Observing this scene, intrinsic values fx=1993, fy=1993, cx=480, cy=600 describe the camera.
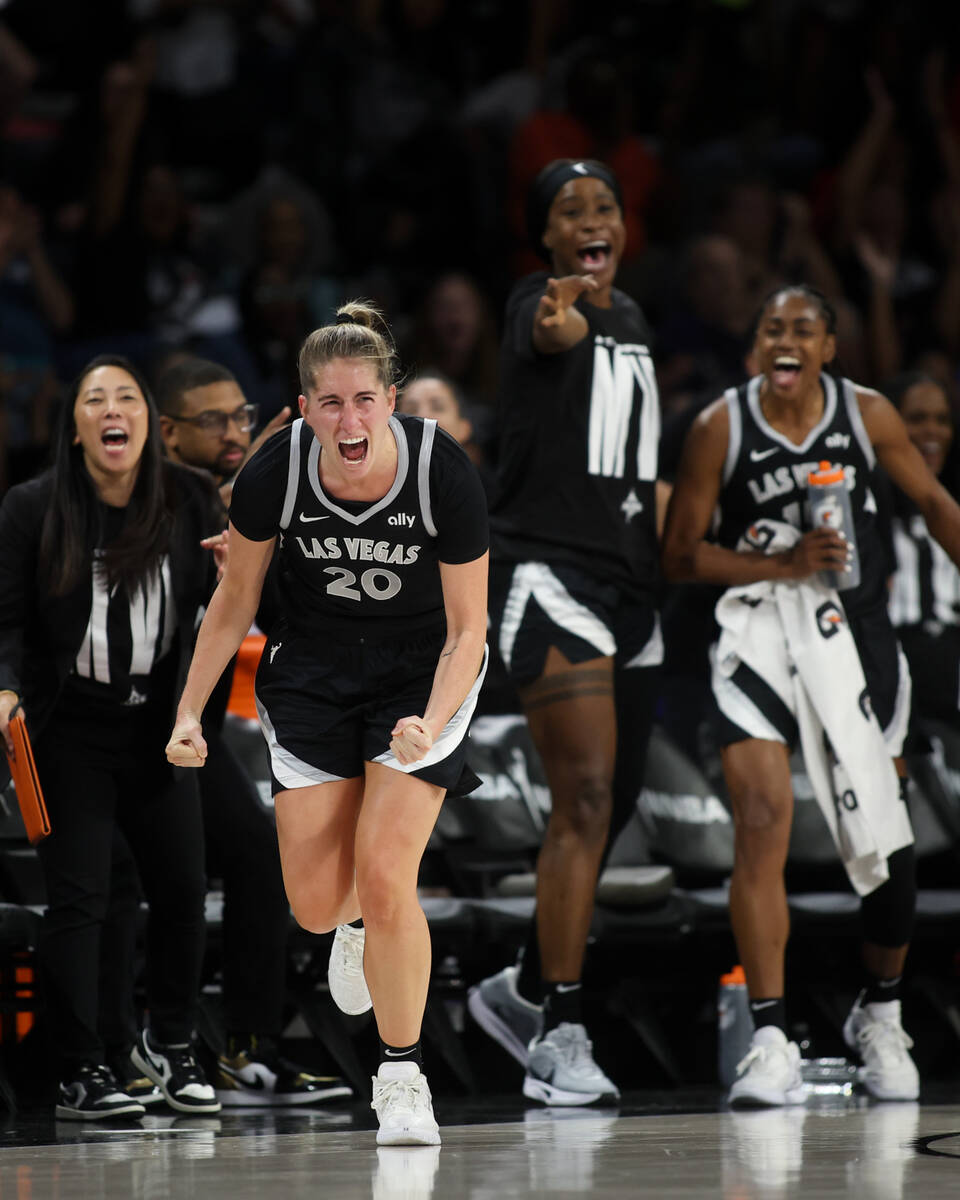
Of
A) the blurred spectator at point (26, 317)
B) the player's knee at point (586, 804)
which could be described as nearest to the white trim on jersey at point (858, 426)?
the player's knee at point (586, 804)

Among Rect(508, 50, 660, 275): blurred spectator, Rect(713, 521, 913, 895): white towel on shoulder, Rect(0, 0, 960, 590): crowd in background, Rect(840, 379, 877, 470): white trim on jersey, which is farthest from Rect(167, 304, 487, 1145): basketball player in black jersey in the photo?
Rect(508, 50, 660, 275): blurred spectator

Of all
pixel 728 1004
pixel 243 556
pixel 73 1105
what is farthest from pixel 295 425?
pixel 728 1004

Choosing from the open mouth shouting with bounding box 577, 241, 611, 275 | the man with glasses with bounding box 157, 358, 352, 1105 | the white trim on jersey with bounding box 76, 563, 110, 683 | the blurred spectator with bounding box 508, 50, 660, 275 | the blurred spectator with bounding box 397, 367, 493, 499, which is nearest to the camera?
the white trim on jersey with bounding box 76, 563, 110, 683

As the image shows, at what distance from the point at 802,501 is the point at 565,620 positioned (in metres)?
0.75

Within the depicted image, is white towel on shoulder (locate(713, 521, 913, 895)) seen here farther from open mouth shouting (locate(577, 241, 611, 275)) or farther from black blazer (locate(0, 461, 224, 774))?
A: black blazer (locate(0, 461, 224, 774))

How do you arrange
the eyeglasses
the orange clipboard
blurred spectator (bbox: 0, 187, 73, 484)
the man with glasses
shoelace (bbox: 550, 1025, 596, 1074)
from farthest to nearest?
blurred spectator (bbox: 0, 187, 73, 484) < the eyeglasses < the man with glasses < shoelace (bbox: 550, 1025, 596, 1074) < the orange clipboard

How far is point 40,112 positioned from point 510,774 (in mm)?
4646

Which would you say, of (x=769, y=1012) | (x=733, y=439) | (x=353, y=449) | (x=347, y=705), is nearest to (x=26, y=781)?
(x=347, y=705)

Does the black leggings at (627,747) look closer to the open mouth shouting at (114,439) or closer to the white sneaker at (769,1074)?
the white sneaker at (769,1074)

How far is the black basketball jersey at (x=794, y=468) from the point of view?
5348 millimetres

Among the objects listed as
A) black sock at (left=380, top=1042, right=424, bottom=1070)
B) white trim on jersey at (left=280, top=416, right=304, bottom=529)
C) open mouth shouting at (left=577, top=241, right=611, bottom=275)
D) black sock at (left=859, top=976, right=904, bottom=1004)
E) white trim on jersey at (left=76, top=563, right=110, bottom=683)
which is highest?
open mouth shouting at (left=577, top=241, right=611, bottom=275)

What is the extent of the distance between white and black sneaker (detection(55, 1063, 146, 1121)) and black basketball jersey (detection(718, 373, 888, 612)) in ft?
7.08

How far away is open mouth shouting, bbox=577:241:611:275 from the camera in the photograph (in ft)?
17.4

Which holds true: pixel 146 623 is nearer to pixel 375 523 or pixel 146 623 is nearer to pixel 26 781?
pixel 26 781
